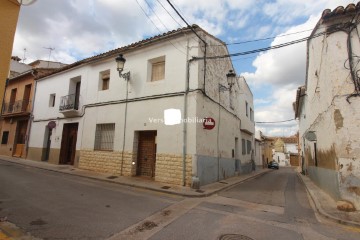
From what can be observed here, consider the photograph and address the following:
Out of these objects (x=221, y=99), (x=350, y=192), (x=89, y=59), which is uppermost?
(x=89, y=59)

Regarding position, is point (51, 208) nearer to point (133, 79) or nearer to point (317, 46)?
point (133, 79)

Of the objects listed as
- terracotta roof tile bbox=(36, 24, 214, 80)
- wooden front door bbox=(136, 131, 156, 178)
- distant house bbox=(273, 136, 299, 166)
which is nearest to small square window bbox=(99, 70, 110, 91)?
terracotta roof tile bbox=(36, 24, 214, 80)

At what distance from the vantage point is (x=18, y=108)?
18.0 meters

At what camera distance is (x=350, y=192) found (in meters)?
6.30

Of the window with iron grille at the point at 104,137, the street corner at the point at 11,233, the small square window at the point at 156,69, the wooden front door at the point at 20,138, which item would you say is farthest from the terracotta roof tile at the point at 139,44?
the street corner at the point at 11,233

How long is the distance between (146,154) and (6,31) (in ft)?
23.5

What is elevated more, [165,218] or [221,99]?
[221,99]

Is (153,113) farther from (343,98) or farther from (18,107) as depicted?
(18,107)

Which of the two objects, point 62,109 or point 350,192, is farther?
point 62,109

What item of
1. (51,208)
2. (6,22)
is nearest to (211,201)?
(51,208)

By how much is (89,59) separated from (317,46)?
11435 millimetres

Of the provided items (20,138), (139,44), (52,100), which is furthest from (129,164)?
(20,138)

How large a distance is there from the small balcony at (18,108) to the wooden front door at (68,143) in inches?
202

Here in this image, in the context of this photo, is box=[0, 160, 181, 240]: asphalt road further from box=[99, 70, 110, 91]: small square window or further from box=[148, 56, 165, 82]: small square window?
box=[99, 70, 110, 91]: small square window
